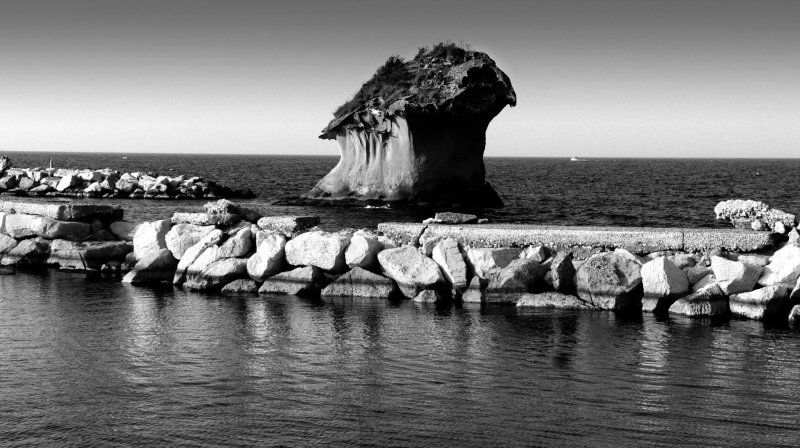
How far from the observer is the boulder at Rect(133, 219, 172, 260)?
21.8 m

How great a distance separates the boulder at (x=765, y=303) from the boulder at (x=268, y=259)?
33.2 ft

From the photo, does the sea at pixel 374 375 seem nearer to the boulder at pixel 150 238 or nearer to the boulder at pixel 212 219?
the boulder at pixel 150 238

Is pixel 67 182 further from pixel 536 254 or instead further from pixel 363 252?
pixel 536 254

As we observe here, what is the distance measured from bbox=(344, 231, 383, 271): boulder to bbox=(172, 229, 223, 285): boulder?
365 cm

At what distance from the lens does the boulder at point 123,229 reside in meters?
24.5

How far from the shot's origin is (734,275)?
1642 cm

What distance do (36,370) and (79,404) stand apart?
1968 millimetres

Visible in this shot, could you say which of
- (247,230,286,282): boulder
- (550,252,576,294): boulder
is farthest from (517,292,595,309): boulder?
(247,230,286,282): boulder

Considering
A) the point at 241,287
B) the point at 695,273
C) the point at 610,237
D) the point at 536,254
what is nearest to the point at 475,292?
the point at 536,254

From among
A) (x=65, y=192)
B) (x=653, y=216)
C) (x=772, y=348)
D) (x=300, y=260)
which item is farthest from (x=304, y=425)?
(x=65, y=192)

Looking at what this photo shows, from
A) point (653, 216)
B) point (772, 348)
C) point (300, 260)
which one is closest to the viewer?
point (772, 348)

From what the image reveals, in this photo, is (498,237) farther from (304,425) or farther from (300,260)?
A: (304,425)

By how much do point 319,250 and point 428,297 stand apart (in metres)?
2.98

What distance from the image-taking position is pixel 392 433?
9.68 m
